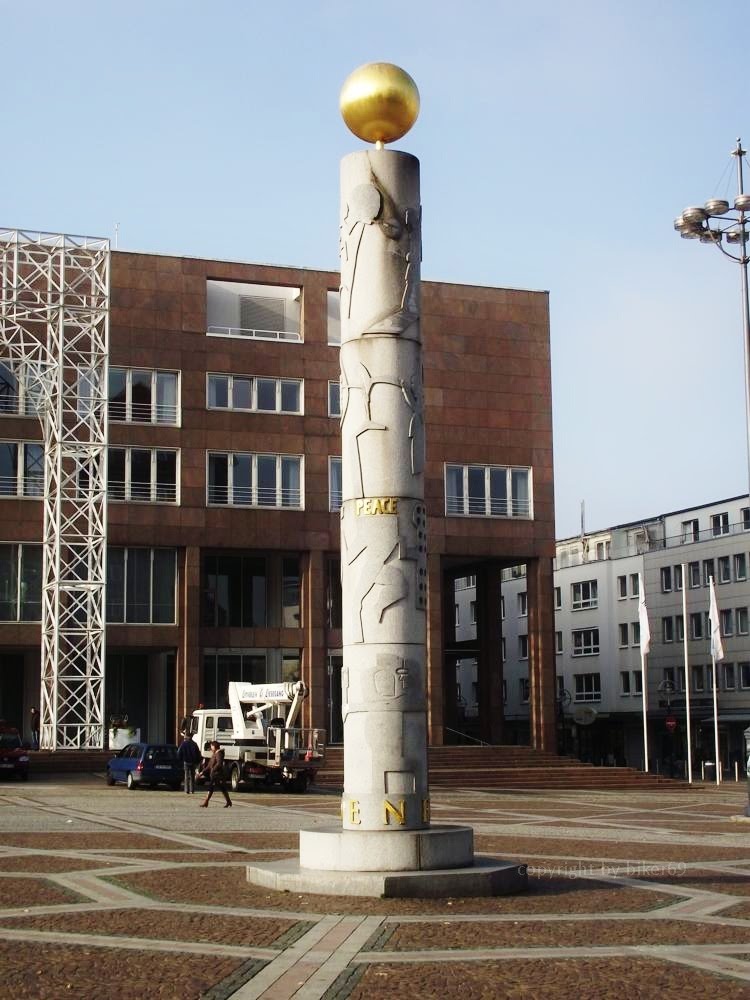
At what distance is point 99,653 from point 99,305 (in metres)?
13.0

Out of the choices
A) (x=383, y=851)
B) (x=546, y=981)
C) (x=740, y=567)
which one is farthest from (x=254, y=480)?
(x=546, y=981)

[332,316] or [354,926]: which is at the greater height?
[332,316]

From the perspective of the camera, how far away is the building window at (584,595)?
88.6 metres

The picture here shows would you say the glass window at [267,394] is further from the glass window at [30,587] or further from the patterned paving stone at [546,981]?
the patterned paving stone at [546,981]

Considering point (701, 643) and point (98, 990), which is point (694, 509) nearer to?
point (701, 643)

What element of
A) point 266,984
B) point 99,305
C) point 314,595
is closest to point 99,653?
point 314,595

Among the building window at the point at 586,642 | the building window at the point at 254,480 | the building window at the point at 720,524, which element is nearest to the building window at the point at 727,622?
the building window at the point at 720,524

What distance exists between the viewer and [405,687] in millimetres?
17344

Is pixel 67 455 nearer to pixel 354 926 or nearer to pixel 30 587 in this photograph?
pixel 30 587

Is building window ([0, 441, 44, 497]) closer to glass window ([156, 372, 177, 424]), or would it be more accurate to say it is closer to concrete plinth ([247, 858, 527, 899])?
glass window ([156, 372, 177, 424])

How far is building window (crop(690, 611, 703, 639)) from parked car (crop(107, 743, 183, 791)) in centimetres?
4211

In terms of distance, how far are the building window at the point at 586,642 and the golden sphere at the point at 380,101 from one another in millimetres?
71763

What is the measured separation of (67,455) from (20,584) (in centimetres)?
592

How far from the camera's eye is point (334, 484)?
58.5m
